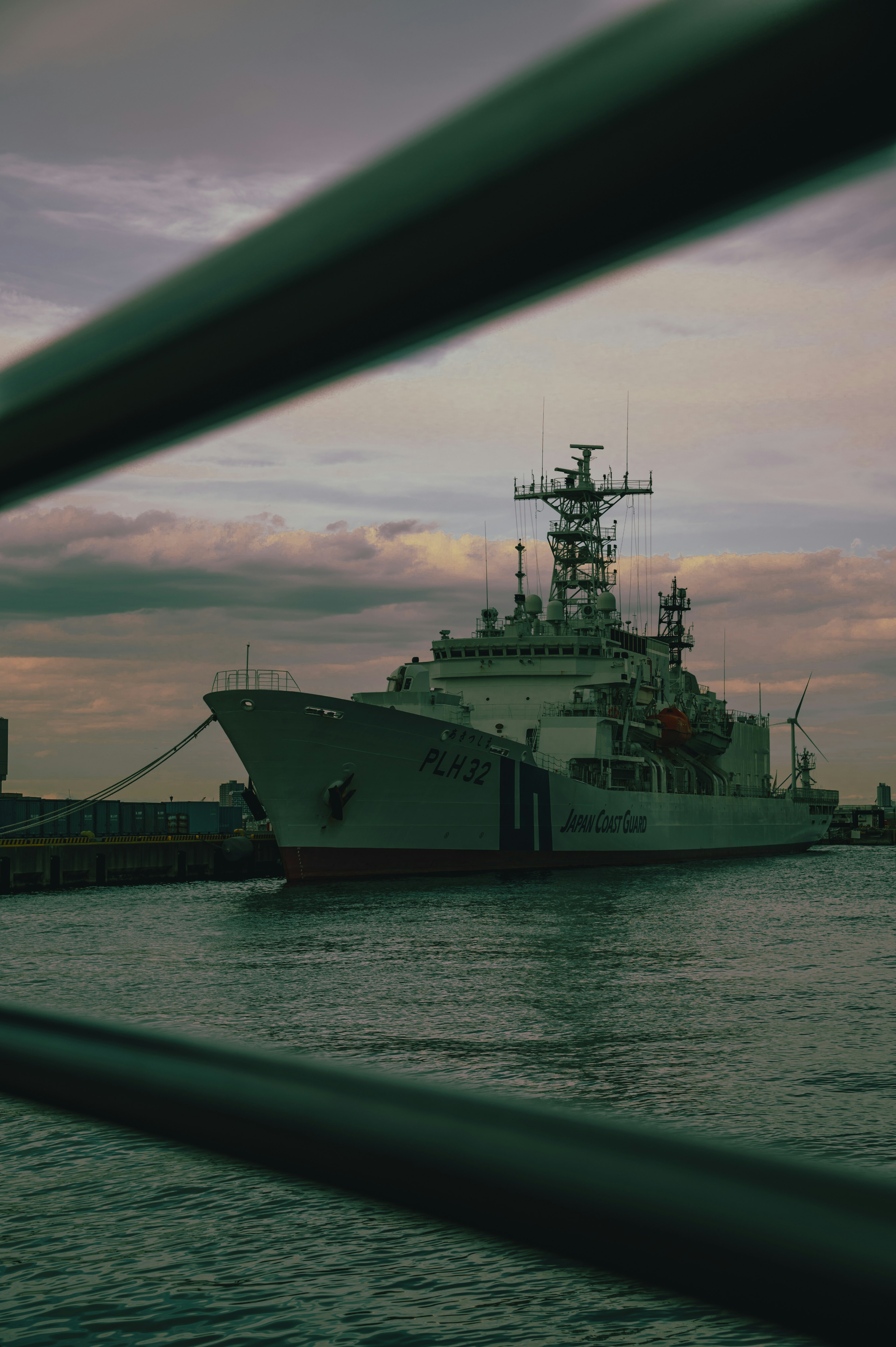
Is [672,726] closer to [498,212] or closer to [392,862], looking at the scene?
[392,862]

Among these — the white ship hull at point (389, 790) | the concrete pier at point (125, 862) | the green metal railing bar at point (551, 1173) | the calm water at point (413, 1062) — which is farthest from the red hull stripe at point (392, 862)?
the green metal railing bar at point (551, 1173)

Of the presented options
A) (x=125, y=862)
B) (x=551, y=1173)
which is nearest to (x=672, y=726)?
(x=125, y=862)

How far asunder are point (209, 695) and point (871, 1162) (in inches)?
811

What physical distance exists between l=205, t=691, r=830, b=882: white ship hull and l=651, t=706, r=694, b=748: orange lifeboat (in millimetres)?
7106

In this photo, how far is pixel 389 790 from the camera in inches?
1039

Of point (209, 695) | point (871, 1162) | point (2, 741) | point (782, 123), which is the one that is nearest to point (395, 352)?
point (782, 123)

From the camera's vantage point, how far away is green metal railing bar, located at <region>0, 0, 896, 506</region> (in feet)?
1.44

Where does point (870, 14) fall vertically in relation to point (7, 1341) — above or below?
above

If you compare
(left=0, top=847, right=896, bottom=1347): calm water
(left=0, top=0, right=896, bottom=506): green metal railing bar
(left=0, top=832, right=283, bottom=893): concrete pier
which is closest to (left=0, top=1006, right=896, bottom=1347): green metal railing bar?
(left=0, top=847, right=896, bottom=1347): calm water

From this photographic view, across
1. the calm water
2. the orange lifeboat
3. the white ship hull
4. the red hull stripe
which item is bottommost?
the calm water

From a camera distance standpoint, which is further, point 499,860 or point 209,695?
point 499,860

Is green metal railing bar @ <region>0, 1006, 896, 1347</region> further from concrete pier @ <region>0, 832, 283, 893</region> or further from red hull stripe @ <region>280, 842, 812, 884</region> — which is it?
concrete pier @ <region>0, 832, 283, 893</region>

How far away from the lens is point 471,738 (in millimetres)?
27328

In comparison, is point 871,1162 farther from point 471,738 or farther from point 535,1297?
point 471,738
